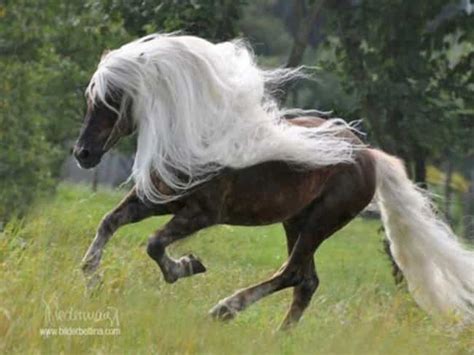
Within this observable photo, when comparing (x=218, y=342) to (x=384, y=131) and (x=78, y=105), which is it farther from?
(x=78, y=105)

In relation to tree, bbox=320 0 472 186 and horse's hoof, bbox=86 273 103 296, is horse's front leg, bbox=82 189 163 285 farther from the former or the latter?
tree, bbox=320 0 472 186

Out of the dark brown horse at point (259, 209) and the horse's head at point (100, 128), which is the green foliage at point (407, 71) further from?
the horse's head at point (100, 128)

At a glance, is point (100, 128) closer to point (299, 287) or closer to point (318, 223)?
point (318, 223)

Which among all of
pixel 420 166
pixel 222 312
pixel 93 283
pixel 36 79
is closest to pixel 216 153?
pixel 222 312

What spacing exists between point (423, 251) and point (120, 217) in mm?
2524

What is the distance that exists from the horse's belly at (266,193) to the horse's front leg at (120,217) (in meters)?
0.48

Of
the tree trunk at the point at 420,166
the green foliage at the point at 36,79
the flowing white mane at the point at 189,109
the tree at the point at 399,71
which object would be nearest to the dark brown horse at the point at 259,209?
the flowing white mane at the point at 189,109

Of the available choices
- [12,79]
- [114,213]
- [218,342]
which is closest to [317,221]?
[114,213]

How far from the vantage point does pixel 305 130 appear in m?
9.42

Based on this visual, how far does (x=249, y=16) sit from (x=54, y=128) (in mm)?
3328

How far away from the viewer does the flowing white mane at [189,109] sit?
8.80 m

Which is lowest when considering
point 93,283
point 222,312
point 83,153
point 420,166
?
point 420,166

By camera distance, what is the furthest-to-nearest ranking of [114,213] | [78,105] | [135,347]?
[78,105] → [114,213] → [135,347]

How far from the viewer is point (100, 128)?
29.0ft
